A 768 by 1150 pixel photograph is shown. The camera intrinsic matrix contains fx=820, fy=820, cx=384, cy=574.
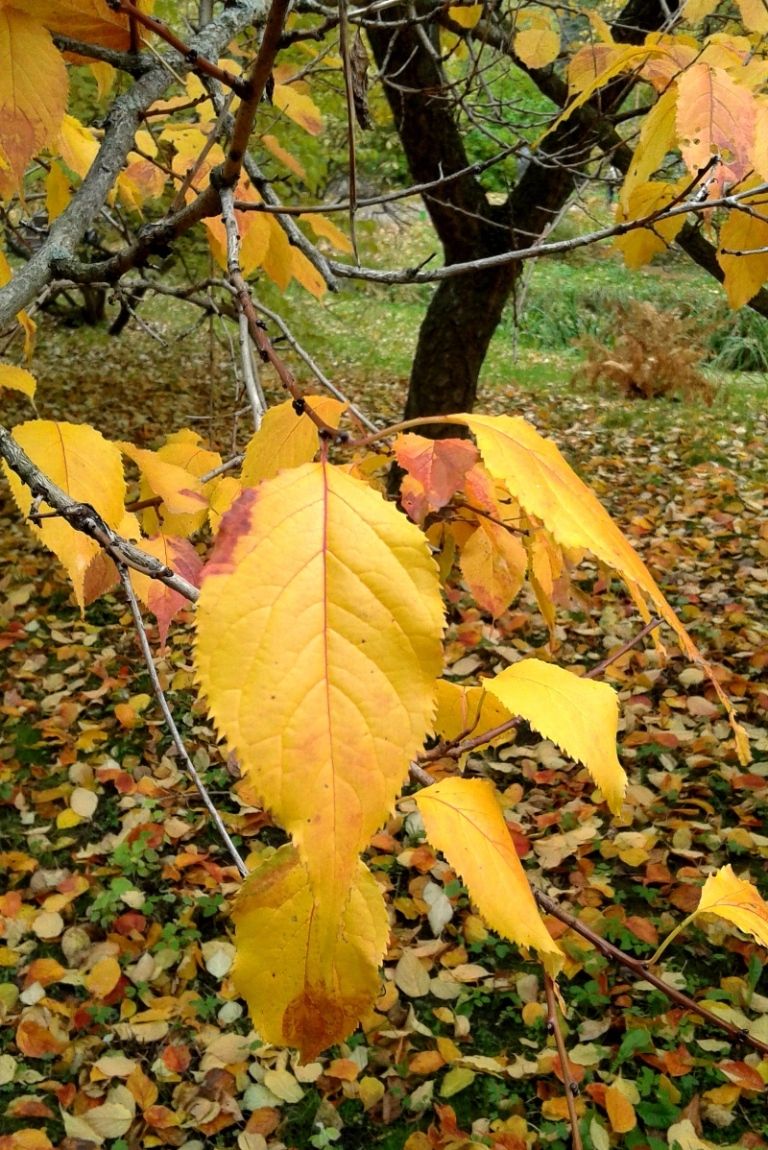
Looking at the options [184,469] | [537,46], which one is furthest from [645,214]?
[537,46]

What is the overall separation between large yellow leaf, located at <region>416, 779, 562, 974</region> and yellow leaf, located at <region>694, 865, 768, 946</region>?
0.16 metres

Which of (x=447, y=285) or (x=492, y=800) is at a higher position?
(x=447, y=285)

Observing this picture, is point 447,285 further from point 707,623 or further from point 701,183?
point 701,183

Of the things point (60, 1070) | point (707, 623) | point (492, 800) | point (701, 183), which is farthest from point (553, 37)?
point (60, 1070)

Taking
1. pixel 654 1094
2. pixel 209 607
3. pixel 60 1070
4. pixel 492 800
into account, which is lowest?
pixel 60 1070

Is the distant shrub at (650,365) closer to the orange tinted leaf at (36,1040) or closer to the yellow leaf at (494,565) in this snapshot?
the orange tinted leaf at (36,1040)

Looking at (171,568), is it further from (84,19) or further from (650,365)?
(650,365)

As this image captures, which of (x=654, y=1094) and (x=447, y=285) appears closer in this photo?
(x=654, y=1094)

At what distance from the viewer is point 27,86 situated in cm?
73

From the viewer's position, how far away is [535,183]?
395cm

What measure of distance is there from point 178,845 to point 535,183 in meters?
3.37

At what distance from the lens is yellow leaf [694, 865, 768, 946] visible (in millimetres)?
633

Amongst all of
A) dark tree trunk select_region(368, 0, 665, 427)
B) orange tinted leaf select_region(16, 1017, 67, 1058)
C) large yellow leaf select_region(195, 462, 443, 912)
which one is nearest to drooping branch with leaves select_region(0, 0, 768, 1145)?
large yellow leaf select_region(195, 462, 443, 912)

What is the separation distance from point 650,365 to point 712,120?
7.91 metres
